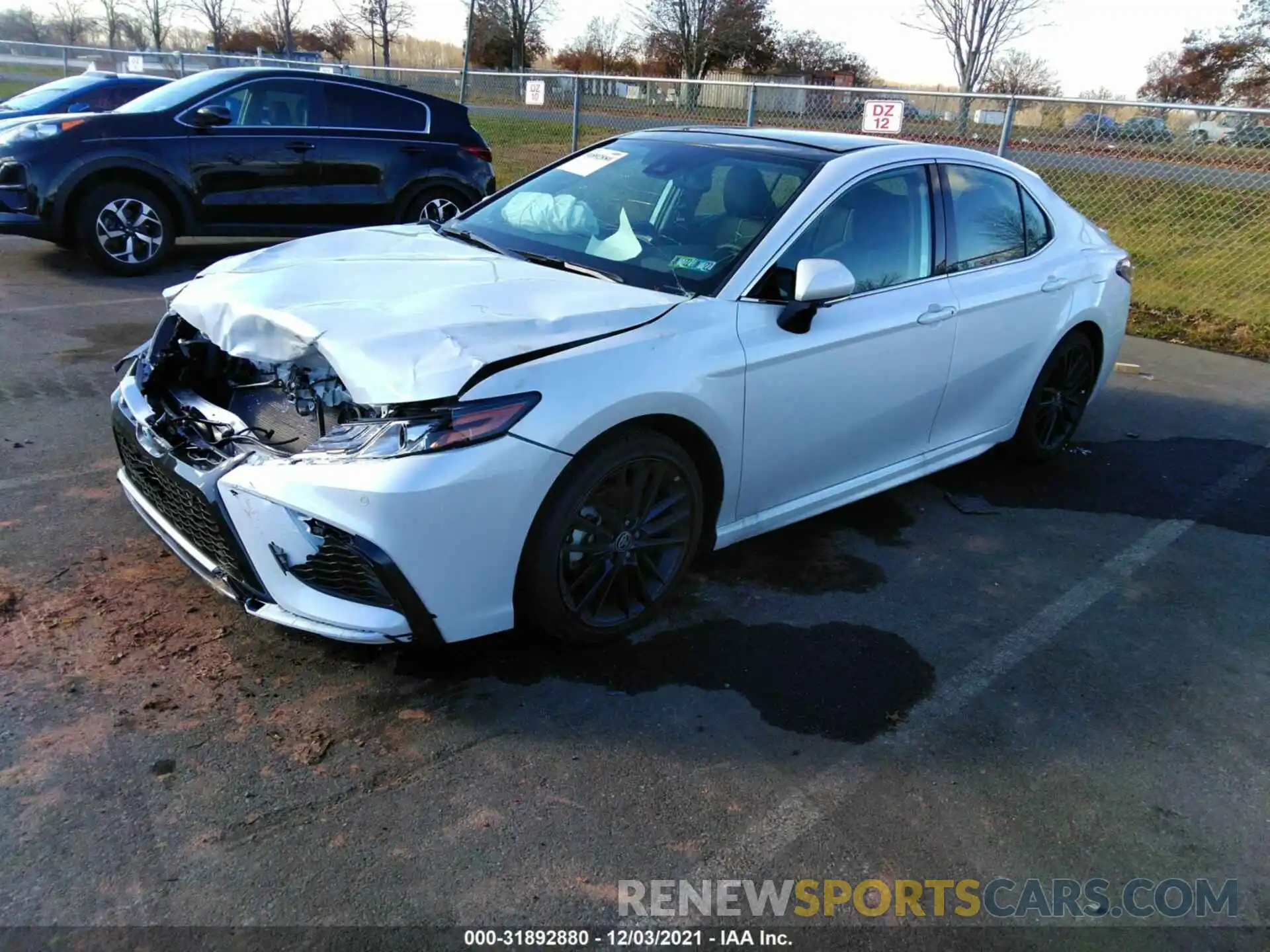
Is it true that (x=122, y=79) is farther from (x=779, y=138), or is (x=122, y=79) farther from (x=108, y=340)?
(x=779, y=138)

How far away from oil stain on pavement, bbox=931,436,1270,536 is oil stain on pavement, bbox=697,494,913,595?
800 millimetres

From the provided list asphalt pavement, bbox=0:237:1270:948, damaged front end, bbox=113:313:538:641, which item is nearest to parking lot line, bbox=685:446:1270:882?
asphalt pavement, bbox=0:237:1270:948

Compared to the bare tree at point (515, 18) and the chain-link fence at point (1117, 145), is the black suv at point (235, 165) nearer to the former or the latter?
the chain-link fence at point (1117, 145)

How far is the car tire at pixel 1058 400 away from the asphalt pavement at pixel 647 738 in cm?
89

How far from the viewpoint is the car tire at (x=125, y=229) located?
8.41m

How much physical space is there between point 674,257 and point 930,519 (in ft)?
6.45

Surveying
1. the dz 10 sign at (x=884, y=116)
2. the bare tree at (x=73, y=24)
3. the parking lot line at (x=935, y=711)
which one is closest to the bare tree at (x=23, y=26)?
the bare tree at (x=73, y=24)

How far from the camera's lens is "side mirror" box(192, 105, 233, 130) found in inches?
338

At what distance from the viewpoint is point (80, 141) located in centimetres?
818

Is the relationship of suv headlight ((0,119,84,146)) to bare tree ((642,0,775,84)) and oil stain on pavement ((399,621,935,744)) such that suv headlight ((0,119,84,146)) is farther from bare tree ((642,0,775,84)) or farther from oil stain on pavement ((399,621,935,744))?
bare tree ((642,0,775,84))

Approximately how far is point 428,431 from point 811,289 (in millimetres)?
1487

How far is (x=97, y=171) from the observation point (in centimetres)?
829

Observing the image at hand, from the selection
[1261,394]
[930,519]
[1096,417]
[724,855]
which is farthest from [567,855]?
[1261,394]

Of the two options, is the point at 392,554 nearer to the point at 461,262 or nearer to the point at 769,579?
the point at 461,262
